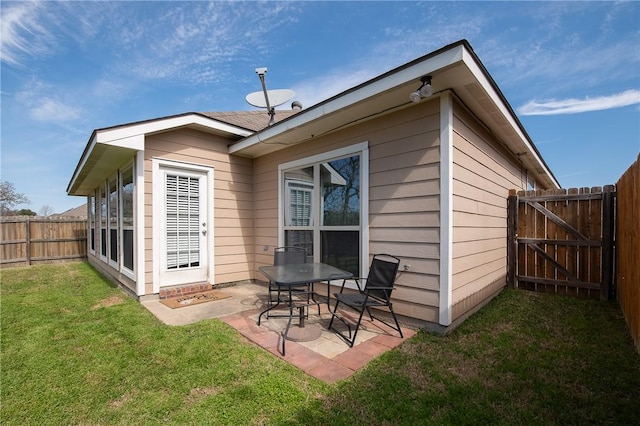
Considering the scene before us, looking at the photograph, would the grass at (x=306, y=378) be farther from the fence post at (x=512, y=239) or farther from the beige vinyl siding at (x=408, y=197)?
the fence post at (x=512, y=239)

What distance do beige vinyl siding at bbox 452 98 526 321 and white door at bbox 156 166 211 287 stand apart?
4152 millimetres

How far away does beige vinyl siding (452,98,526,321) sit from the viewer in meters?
3.16

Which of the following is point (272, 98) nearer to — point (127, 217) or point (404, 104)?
point (404, 104)

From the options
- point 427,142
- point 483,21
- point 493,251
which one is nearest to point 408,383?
point 427,142

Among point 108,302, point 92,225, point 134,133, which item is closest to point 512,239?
point 134,133

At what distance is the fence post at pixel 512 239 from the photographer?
16.5ft

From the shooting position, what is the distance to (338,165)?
4.08 m

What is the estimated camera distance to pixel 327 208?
4223mm

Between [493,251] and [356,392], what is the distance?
3.55 meters

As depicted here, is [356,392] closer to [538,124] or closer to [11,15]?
[11,15]

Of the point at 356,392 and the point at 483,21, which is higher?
the point at 483,21

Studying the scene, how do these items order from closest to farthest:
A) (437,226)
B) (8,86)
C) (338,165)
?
(437,226), (338,165), (8,86)

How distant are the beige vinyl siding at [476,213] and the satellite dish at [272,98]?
3486 mm

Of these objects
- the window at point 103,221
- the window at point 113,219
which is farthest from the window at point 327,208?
the window at point 103,221
